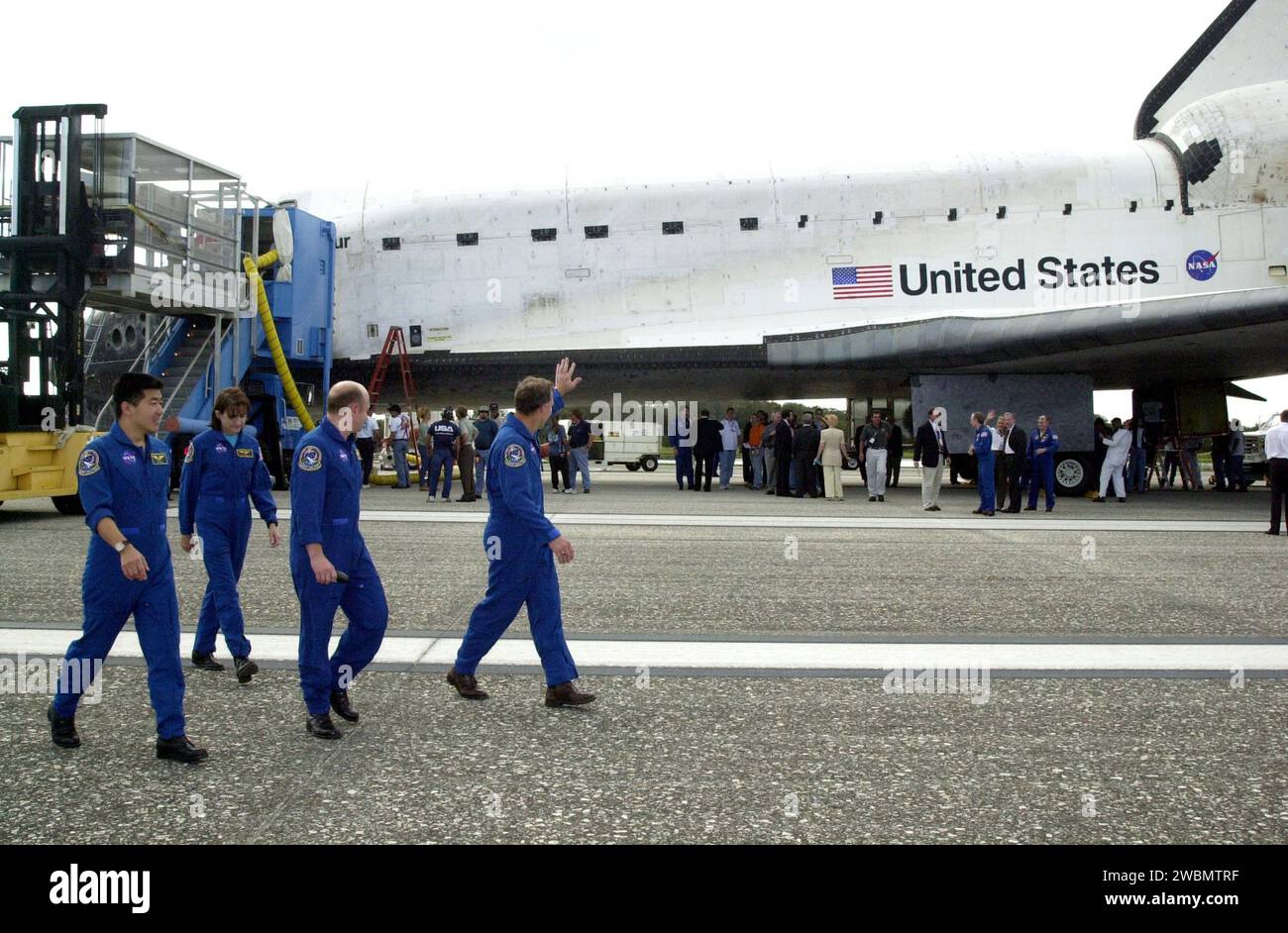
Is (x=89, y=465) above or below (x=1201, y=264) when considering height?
below

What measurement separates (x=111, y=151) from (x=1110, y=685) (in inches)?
534

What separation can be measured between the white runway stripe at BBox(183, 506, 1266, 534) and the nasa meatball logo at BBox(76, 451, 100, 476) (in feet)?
26.4

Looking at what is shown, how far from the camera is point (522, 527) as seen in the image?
14.8 feet

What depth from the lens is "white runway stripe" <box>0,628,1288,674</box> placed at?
17.1 ft

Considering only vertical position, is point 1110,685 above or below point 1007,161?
below

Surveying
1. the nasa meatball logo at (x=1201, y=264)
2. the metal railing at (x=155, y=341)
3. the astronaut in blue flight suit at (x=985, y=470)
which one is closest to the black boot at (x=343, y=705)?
the astronaut in blue flight suit at (x=985, y=470)

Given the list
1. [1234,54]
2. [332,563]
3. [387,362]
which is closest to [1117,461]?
[1234,54]

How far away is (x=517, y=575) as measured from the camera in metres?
4.49

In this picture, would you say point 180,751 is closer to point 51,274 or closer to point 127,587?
point 127,587

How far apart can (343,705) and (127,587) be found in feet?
3.25

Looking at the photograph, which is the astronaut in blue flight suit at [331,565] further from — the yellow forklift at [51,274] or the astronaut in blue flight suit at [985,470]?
the astronaut in blue flight suit at [985,470]

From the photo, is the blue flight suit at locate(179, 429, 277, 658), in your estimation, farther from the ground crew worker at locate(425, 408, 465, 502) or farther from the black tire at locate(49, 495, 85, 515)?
the ground crew worker at locate(425, 408, 465, 502)
